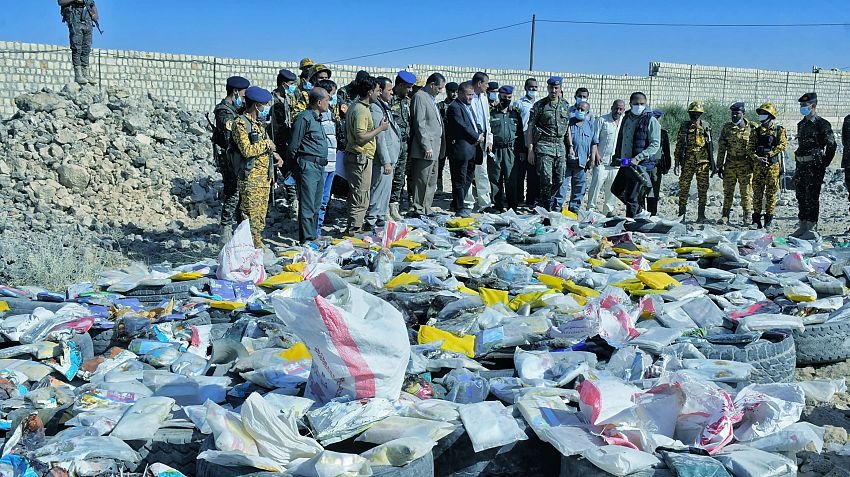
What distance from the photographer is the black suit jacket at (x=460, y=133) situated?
32.1ft

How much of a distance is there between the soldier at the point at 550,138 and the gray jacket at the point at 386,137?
1880 mm

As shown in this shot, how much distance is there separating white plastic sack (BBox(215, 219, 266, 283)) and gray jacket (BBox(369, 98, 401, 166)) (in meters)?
2.83

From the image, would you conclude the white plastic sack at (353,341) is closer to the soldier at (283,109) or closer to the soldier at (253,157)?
the soldier at (253,157)

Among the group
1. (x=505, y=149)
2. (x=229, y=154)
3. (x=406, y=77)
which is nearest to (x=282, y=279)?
(x=229, y=154)

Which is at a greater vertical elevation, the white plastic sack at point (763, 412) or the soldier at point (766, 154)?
A: the soldier at point (766, 154)

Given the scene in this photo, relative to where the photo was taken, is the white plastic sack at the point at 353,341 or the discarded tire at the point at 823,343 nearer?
the white plastic sack at the point at 353,341

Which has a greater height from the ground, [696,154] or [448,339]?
[696,154]

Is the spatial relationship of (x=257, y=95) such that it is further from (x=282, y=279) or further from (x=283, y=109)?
(x=283, y=109)

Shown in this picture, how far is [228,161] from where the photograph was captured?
7734 millimetres

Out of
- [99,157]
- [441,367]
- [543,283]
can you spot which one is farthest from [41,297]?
[99,157]

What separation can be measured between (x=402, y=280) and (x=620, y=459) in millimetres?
2881

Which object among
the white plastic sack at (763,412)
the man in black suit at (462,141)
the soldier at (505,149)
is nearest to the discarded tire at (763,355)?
the white plastic sack at (763,412)

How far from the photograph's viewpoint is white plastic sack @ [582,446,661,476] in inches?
117

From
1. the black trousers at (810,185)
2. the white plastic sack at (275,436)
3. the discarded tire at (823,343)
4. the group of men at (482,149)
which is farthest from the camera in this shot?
the black trousers at (810,185)
